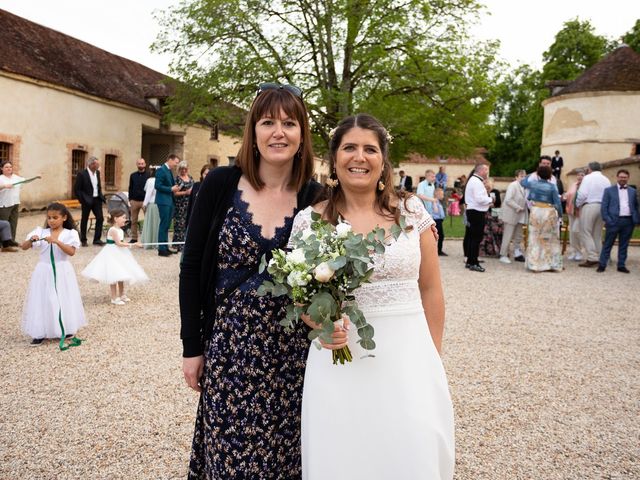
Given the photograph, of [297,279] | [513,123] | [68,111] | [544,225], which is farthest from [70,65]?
[513,123]

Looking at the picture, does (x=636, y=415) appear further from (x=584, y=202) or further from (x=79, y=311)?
(x=584, y=202)

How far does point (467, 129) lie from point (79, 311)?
16.9 metres

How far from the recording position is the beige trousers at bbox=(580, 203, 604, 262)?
12.0 m

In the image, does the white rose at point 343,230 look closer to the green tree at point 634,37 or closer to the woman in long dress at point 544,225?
the woman in long dress at point 544,225

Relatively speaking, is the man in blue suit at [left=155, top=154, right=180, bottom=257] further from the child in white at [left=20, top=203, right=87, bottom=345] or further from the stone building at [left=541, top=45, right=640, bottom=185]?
the stone building at [left=541, top=45, right=640, bottom=185]

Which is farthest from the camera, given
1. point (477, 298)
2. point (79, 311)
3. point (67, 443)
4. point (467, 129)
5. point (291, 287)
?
point (467, 129)

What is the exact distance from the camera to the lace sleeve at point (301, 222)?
7.30 feet

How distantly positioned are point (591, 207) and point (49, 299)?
36.1 feet

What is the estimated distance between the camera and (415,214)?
7.73ft

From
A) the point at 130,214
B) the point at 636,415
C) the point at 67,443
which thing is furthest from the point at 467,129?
the point at 67,443

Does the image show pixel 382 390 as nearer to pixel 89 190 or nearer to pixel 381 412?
pixel 381 412

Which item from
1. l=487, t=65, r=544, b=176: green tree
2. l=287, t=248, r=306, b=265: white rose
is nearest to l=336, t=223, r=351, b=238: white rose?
l=287, t=248, r=306, b=265: white rose

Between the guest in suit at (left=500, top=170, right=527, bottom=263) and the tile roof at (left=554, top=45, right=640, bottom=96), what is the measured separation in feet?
74.6

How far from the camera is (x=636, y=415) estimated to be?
427 centimetres
